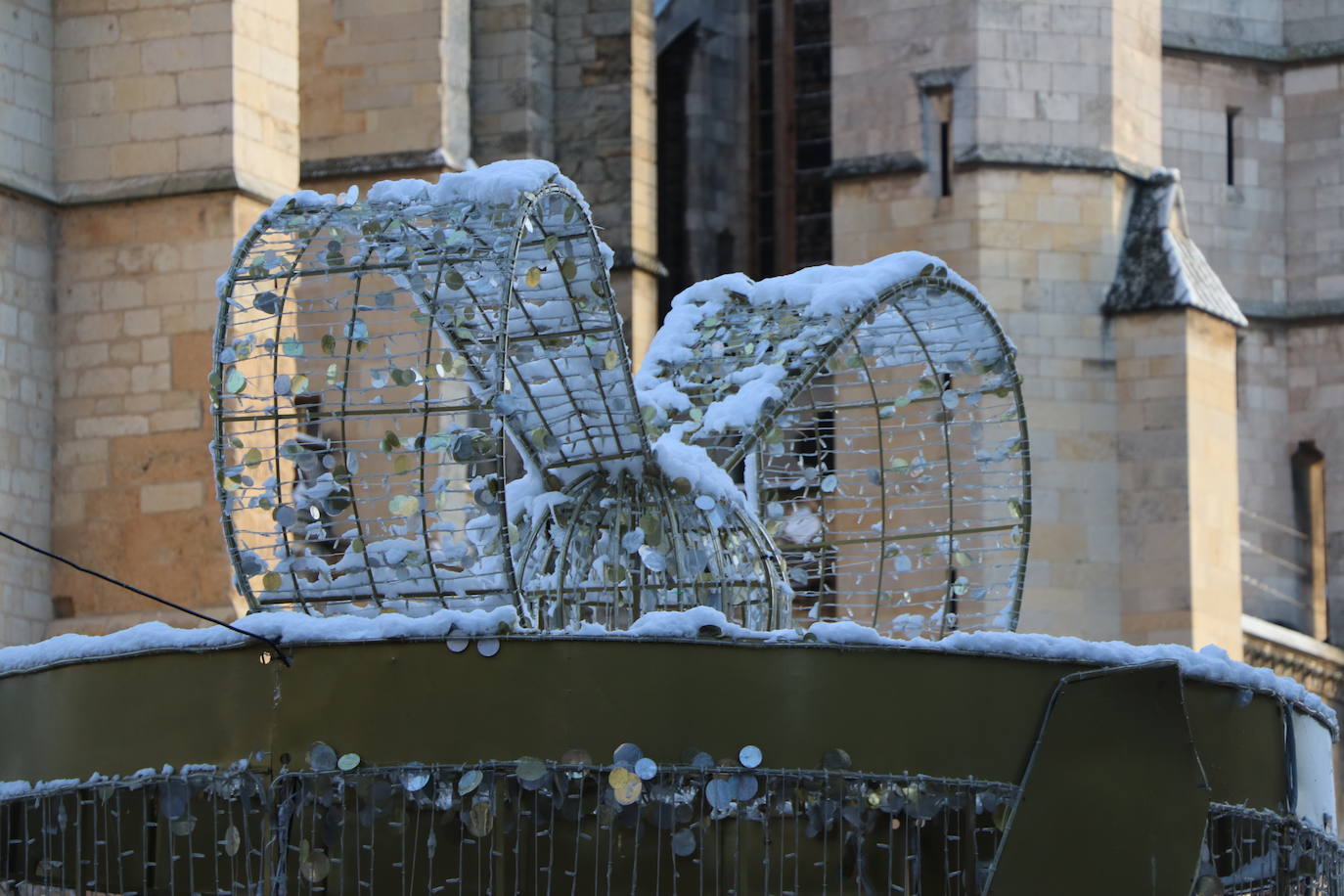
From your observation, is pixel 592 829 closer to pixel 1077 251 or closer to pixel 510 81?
pixel 1077 251

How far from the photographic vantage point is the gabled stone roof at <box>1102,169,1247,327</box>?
2044 cm

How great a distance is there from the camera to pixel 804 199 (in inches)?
1001

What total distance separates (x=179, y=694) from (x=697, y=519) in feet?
7.69

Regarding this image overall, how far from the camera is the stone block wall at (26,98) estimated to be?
53.7 ft

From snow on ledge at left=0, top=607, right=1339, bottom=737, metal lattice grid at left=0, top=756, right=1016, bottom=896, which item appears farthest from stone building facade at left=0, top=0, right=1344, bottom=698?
metal lattice grid at left=0, top=756, right=1016, bottom=896

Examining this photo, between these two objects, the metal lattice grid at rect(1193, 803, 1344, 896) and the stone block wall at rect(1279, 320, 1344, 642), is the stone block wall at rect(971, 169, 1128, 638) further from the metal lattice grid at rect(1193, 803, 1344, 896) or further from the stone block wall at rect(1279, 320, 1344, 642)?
the metal lattice grid at rect(1193, 803, 1344, 896)

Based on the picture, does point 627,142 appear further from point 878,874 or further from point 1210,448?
point 878,874

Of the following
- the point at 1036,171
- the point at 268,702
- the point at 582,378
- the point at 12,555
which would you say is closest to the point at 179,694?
the point at 268,702

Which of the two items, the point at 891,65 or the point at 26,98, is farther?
the point at 891,65

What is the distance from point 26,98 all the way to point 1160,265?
781 cm

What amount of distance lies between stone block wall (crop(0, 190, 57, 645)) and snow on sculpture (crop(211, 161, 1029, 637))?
14.7ft

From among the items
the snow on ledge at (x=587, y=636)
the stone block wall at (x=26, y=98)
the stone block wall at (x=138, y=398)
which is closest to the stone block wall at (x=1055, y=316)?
the stone block wall at (x=138, y=398)

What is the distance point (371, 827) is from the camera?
382 inches

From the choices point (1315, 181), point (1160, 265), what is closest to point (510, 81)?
point (1160, 265)
